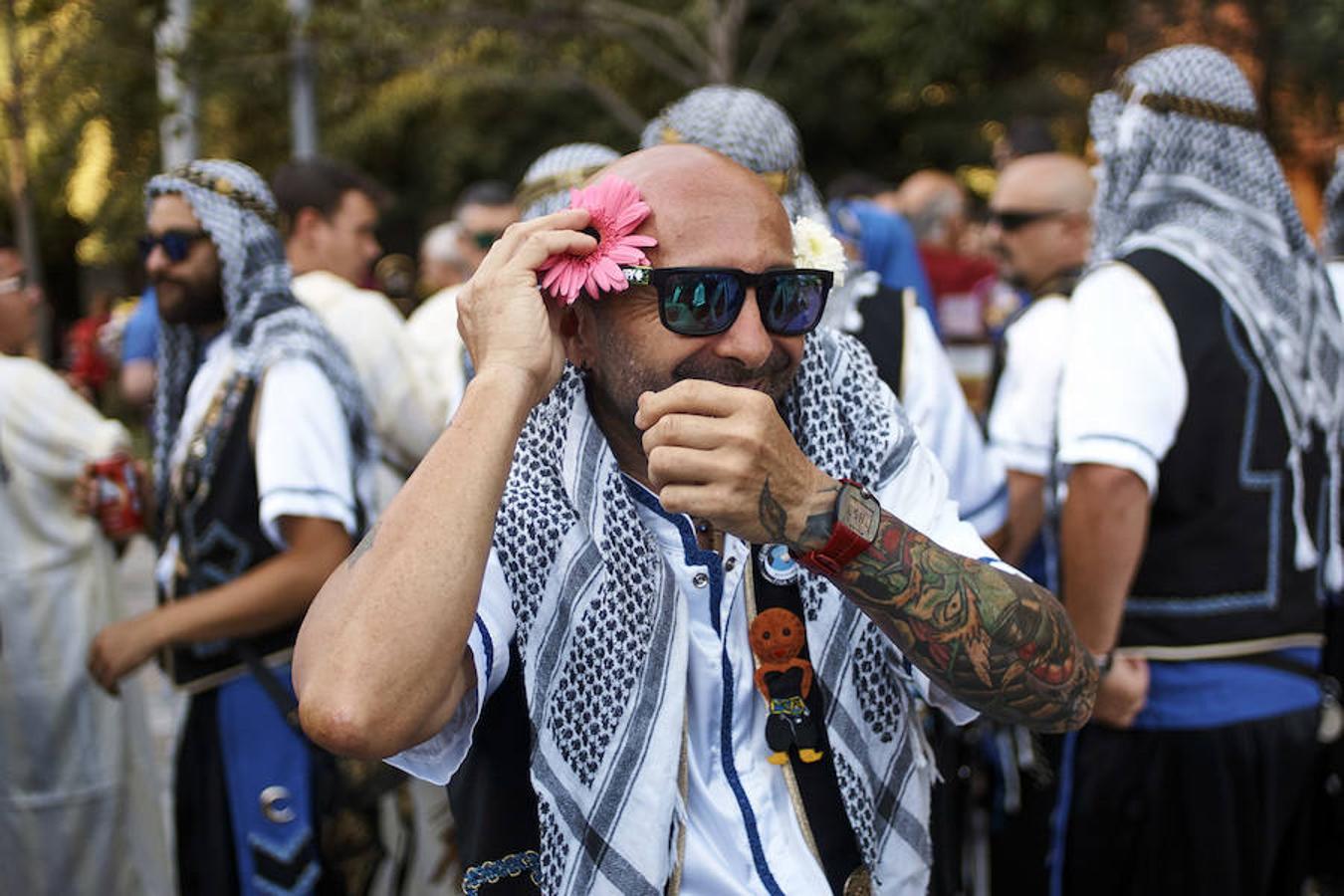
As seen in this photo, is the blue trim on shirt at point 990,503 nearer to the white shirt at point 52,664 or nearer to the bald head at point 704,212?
the bald head at point 704,212

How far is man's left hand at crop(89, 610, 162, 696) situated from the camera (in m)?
3.52

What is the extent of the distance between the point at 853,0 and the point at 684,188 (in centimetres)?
1350

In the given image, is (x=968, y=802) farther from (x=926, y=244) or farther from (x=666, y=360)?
(x=926, y=244)

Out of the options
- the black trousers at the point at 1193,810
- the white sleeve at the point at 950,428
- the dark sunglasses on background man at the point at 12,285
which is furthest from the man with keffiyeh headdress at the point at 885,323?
the dark sunglasses on background man at the point at 12,285

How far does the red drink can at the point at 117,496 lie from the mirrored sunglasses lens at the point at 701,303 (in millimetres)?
2818

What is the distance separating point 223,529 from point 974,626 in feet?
7.81

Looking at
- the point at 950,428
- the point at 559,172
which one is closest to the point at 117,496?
the point at 559,172

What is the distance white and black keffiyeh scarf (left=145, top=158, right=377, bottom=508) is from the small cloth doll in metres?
2.06

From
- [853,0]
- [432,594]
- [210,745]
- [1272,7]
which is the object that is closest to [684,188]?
[432,594]

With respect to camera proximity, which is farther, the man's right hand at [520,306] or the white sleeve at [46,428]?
the white sleeve at [46,428]

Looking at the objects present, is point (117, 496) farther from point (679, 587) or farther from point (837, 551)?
point (837, 551)

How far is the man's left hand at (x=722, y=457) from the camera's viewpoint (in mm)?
1638

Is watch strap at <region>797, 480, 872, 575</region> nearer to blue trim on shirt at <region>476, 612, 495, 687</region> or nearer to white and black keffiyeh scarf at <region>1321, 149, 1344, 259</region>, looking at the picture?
blue trim on shirt at <region>476, 612, 495, 687</region>

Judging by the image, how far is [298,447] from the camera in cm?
347
